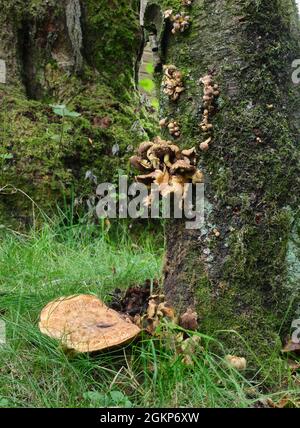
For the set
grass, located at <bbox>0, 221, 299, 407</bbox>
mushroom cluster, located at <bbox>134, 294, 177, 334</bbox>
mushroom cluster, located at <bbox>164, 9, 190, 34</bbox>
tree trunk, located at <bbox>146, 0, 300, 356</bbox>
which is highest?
mushroom cluster, located at <bbox>164, 9, 190, 34</bbox>

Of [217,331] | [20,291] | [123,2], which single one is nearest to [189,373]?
[217,331]

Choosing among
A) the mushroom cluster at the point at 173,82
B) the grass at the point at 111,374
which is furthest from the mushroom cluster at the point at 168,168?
the grass at the point at 111,374

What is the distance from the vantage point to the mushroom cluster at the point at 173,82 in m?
2.44

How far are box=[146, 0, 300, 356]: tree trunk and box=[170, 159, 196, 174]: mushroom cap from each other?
5cm

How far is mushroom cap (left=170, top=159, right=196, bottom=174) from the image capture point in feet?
7.71

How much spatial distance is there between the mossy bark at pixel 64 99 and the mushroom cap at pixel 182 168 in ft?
6.39

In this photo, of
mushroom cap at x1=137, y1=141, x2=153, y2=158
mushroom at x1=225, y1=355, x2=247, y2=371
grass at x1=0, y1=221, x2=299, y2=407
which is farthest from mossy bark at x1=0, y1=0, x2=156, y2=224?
mushroom at x1=225, y1=355, x2=247, y2=371

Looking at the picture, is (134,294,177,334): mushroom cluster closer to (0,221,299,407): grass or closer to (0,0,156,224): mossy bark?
(0,221,299,407): grass

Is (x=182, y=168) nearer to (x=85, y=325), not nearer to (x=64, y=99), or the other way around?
(x=85, y=325)

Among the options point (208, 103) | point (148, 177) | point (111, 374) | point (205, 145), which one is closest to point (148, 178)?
point (148, 177)

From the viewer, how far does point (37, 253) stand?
11.6 ft

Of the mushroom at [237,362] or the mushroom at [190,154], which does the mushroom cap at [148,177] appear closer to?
the mushroom at [190,154]

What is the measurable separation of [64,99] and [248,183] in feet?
8.33

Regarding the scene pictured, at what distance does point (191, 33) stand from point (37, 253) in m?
1.61
